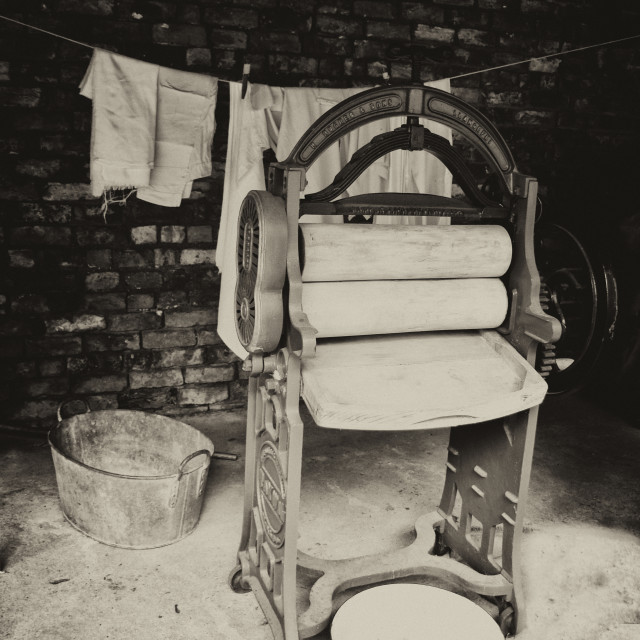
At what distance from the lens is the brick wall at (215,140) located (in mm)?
2828

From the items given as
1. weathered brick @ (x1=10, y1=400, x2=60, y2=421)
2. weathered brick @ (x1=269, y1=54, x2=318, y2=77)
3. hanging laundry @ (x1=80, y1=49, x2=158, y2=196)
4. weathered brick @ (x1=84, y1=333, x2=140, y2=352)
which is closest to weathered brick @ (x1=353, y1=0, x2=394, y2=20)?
weathered brick @ (x1=269, y1=54, x2=318, y2=77)

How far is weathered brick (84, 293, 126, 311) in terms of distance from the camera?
3.04m

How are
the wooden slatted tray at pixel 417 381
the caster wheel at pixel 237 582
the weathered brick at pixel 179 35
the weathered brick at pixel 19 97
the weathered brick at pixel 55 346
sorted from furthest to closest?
the weathered brick at pixel 55 346 < the weathered brick at pixel 179 35 < the weathered brick at pixel 19 97 < the caster wheel at pixel 237 582 < the wooden slatted tray at pixel 417 381

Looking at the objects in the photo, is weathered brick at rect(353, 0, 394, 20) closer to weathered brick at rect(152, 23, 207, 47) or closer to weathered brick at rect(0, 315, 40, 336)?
weathered brick at rect(152, 23, 207, 47)

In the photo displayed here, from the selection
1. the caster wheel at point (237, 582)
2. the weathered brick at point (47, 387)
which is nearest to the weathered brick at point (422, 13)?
the weathered brick at point (47, 387)

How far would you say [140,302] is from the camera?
3119 mm

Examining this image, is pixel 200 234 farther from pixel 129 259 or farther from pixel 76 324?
pixel 76 324

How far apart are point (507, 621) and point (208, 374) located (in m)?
1.84

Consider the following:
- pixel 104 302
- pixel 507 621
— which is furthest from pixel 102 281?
pixel 507 621

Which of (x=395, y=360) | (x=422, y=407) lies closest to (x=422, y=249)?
(x=395, y=360)

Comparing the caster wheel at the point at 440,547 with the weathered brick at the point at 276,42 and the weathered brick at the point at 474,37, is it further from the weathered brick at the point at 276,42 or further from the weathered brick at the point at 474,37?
the weathered brick at the point at 474,37

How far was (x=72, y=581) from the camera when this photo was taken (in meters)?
2.04

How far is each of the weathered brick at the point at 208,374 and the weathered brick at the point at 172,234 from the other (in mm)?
616

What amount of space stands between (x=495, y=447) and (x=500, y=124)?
6.63 ft
